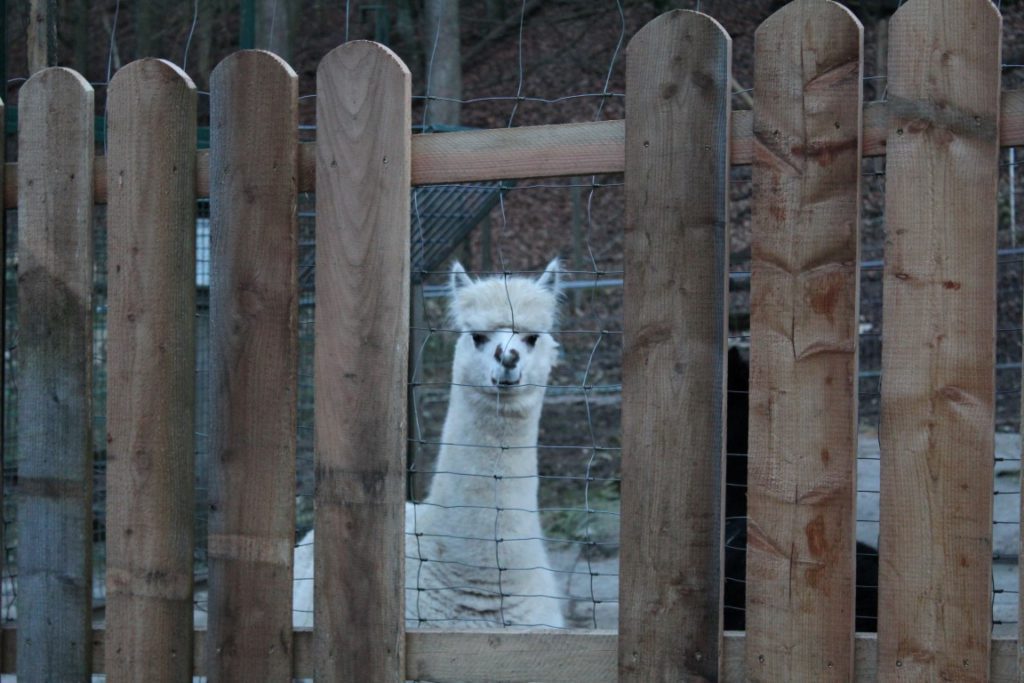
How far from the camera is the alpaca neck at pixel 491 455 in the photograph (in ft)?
13.9

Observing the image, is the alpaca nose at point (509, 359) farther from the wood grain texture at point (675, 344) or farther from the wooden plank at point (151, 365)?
the wood grain texture at point (675, 344)

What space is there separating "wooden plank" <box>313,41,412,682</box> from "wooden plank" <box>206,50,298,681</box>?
0.11m

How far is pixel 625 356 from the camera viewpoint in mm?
2344

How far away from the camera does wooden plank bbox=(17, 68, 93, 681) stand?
2717 mm

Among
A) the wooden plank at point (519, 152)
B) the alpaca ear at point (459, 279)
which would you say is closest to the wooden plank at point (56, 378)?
the wooden plank at point (519, 152)

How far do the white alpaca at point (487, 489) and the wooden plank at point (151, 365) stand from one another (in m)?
Answer: 1.40

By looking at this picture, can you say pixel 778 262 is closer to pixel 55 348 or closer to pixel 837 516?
pixel 837 516

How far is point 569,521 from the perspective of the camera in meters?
8.23

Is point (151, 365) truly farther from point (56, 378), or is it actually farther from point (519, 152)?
point (519, 152)

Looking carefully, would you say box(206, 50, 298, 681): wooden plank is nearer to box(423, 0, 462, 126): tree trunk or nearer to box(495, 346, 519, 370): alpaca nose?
box(495, 346, 519, 370): alpaca nose

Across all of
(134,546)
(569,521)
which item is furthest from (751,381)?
(569,521)

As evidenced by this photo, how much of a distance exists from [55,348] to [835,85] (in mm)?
1905

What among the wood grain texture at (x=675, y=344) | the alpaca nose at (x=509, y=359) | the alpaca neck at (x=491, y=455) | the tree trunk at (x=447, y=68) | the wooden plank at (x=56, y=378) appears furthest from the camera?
the tree trunk at (x=447, y=68)

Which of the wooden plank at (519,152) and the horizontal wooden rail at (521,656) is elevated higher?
the wooden plank at (519,152)
